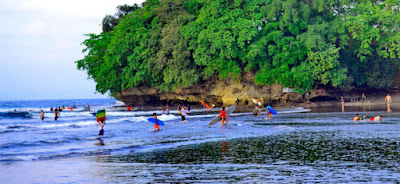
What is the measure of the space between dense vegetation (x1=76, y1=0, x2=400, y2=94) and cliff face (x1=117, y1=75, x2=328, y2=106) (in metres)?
1.42

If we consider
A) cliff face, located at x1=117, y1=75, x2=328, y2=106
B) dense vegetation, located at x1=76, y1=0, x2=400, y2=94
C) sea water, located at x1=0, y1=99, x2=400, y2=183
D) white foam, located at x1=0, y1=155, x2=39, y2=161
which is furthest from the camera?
cliff face, located at x1=117, y1=75, x2=328, y2=106

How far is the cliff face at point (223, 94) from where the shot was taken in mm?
50438

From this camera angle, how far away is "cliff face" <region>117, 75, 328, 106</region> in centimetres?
5044

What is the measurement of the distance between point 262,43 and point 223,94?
936 cm

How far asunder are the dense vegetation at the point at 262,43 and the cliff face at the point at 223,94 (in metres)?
1.42

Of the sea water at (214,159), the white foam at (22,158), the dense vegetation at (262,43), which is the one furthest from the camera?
the dense vegetation at (262,43)

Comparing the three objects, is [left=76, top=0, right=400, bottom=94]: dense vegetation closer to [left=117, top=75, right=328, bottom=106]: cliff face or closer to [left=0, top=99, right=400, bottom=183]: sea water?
[left=117, top=75, right=328, bottom=106]: cliff face

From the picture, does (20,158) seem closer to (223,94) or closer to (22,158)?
(22,158)

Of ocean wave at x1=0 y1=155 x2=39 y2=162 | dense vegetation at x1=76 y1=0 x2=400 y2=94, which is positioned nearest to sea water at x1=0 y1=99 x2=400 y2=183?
ocean wave at x1=0 y1=155 x2=39 y2=162

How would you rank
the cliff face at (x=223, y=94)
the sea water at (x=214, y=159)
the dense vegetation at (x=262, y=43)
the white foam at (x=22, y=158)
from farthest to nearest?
the cliff face at (x=223, y=94), the dense vegetation at (x=262, y=43), the white foam at (x=22, y=158), the sea water at (x=214, y=159)

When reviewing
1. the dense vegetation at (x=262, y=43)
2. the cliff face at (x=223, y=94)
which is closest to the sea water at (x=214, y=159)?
the dense vegetation at (x=262, y=43)

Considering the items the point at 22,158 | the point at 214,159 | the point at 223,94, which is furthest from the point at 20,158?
the point at 223,94

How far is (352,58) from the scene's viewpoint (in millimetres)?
51844

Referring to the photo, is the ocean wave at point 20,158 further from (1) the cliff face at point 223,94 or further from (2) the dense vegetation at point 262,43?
(1) the cliff face at point 223,94
